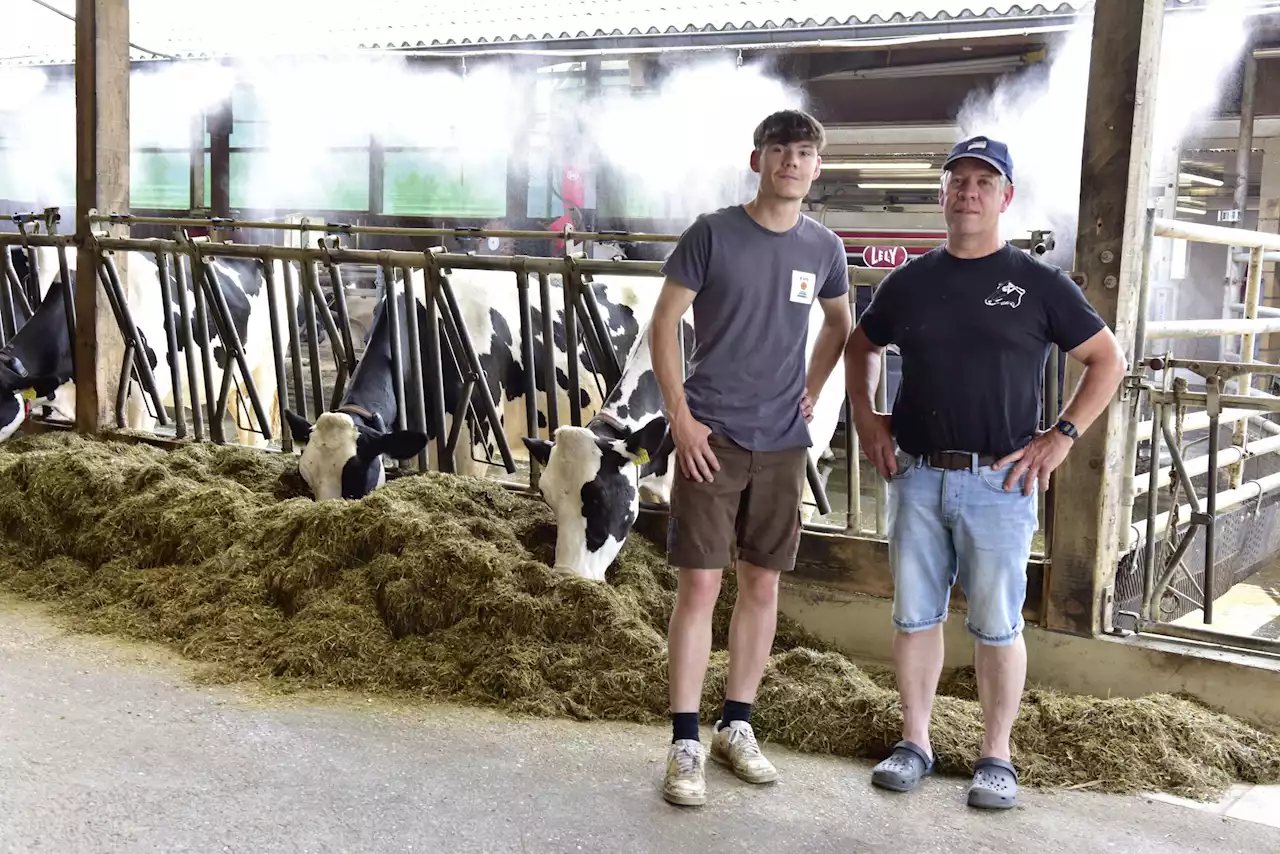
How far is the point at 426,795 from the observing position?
10.7 ft

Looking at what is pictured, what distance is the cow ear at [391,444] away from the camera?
5.55 metres

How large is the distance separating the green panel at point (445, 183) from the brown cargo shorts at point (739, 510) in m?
10.2

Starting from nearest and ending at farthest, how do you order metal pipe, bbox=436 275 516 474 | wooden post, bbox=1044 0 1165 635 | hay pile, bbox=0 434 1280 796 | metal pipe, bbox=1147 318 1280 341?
hay pile, bbox=0 434 1280 796
wooden post, bbox=1044 0 1165 635
metal pipe, bbox=1147 318 1280 341
metal pipe, bbox=436 275 516 474

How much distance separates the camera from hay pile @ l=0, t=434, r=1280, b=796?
3648mm

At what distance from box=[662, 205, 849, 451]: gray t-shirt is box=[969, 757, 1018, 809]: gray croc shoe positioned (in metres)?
0.98

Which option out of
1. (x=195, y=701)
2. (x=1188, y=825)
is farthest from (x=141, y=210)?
(x=1188, y=825)

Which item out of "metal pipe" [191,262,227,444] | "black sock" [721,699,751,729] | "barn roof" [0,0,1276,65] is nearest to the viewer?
"black sock" [721,699,751,729]

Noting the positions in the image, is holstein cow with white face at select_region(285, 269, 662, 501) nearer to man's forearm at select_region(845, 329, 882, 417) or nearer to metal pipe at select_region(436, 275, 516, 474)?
metal pipe at select_region(436, 275, 516, 474)

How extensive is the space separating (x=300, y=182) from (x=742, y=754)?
12.4 meters

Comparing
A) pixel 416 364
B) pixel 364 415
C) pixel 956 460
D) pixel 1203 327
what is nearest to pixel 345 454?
pixel 364 415

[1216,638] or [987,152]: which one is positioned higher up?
[987,152]

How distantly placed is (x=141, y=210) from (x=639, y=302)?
1000cm

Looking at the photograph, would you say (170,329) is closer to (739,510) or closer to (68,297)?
(68,297)

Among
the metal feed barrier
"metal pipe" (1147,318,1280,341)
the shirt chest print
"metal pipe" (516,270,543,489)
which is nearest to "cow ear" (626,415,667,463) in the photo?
the metal feed barrier
